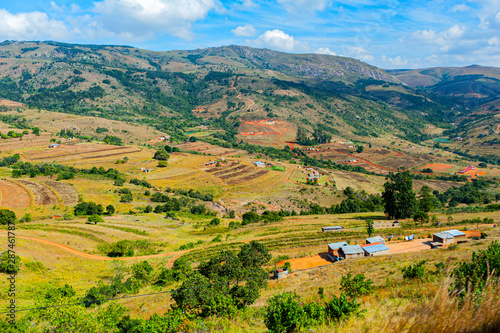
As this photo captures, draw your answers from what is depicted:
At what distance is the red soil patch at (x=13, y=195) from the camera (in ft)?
206

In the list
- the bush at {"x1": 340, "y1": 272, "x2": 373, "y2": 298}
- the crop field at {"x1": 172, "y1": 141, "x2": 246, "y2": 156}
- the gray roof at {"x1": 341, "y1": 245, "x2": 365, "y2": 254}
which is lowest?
the gray roof at {"x1": 341, "y1": 245, "x2": 365, "y2": 254}

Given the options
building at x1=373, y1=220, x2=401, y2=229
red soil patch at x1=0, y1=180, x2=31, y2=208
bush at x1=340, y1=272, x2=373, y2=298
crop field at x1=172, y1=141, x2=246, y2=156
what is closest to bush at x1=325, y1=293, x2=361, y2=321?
bush at x1=340, y1=272, x2=373, y2=298

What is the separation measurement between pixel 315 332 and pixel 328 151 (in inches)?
7252

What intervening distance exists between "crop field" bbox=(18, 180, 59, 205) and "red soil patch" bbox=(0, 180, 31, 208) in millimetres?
1728

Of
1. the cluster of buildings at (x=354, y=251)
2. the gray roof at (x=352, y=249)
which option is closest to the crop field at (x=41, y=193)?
the cluster of buildings at (x=354, y=251)

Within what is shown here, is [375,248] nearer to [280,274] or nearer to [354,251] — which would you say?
[354,251]

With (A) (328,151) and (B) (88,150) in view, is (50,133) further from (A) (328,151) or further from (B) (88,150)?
(A) (328,151)

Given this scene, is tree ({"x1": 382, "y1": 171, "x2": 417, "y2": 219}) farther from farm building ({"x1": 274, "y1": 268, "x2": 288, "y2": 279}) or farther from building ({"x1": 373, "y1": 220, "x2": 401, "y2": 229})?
farm building ({"x1": 274, "y1": 268, "x2": 288, "y2": 279})

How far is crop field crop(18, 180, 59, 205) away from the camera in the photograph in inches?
2616

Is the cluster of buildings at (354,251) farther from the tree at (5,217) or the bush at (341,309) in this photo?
the tree at (5,217)

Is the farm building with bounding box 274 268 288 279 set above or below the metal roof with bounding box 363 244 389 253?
below

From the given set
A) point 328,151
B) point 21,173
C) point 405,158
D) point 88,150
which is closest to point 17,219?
point 21,173

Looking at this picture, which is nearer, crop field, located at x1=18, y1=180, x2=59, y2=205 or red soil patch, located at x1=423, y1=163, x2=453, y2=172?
crop field, located at x1=18, y1=180, x2=59, y2=205

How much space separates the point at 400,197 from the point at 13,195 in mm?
92233
